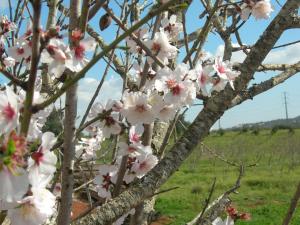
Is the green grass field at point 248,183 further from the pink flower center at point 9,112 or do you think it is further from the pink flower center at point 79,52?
the pink flower center at point 9,112

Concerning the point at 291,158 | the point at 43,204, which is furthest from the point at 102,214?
the point at 291,158

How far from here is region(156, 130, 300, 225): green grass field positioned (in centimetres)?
1739

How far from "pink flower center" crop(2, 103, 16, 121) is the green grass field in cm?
1008

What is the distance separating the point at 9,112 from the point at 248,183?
72.5ft

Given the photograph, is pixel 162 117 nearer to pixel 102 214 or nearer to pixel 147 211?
pixel 102 214

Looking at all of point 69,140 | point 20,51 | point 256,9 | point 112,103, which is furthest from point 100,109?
point 256,9

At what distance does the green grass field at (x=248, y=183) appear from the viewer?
Answer: 17.4 metres

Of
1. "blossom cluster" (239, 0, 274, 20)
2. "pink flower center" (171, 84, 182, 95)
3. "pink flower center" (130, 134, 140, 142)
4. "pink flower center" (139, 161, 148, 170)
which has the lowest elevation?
"pink flower center" (139, 161, 148, 170)

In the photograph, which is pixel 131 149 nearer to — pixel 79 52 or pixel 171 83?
pixel 171 83

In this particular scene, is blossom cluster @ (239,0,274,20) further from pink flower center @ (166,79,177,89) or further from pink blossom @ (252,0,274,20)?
pink flower center @ (166,79,177,89)

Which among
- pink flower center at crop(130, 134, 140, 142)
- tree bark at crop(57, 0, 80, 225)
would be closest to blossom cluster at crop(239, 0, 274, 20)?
pink flower center at crop(130, 134, 140, 142)

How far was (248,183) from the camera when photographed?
22141mm

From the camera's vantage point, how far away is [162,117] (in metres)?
1.46

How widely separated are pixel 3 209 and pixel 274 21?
0.94 m
